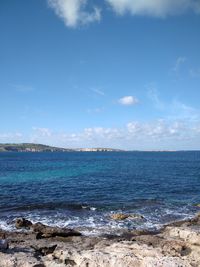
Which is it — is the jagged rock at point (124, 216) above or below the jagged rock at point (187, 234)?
below

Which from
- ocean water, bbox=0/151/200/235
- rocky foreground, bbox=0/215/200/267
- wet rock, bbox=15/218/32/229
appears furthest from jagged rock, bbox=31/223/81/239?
rocky foreground, bbox=0/215/200/267

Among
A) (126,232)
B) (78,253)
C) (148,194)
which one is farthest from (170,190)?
(78,253)

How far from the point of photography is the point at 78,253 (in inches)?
653

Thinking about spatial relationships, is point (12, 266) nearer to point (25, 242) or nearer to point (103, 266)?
point (103, 266)

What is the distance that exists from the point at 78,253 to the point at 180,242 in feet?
24.1

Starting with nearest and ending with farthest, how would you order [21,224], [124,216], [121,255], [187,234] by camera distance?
[121,255], [187,234], [21,224], [124,216]

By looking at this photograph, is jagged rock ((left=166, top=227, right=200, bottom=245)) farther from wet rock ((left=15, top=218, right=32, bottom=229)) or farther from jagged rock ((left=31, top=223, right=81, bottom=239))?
wet rock ((left=15, top=218, right=32, bottom=229))

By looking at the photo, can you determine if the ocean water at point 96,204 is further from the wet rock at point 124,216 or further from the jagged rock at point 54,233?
the jagged rock at point 54,233

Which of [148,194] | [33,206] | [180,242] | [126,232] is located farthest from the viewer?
[148,194]

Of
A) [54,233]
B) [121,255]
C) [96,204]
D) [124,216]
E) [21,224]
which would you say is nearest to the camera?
[121,255]

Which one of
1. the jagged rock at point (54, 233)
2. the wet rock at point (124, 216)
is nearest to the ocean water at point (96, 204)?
the wet rock at point (124, 216)

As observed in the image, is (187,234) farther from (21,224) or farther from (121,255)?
(21,224)

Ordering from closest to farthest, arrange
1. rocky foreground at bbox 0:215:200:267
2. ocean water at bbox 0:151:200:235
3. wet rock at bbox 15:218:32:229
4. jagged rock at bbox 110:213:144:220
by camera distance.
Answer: rocky foreground at bbox 0:215:200:267 → wet rock at bbox 15:218:32:229 → ocean water at bbox 0:151:200:235 → jagged rock at bbox 110:213:144:220

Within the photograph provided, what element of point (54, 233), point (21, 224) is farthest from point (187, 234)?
point (21, 224)
